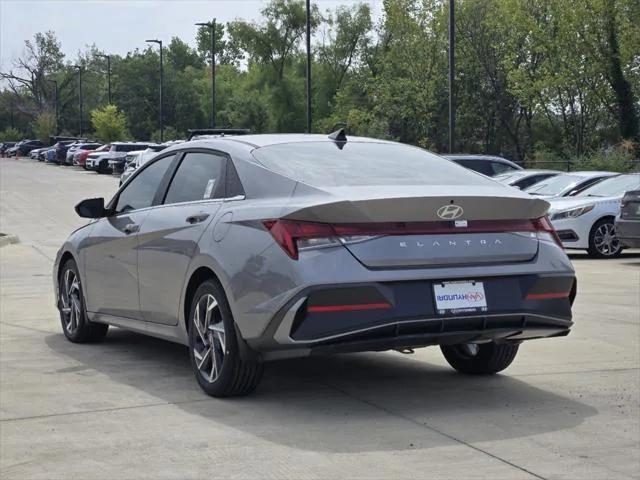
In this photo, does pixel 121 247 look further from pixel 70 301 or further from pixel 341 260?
pixel 341 260

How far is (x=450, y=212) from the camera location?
646cm

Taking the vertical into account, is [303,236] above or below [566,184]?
above

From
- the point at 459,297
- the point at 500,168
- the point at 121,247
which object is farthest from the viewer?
the point at 500,168

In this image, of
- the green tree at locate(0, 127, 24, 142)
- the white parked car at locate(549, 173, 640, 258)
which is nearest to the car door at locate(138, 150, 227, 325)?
the white parked car at locate(549, 173, 640, 258)

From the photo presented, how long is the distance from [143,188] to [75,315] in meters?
1.47

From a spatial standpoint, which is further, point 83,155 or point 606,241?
point 83,155

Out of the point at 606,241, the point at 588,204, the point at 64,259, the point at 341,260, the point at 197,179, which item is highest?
the point at 197,179

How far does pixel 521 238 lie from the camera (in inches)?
264

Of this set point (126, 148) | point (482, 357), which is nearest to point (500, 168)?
point (482, 357)

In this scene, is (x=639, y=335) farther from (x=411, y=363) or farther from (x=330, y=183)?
(x=330, y=183)

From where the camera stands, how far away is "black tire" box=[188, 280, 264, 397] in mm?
6664

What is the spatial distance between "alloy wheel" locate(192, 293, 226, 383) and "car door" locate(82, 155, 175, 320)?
1074 mm

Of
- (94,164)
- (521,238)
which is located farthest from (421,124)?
(521,238)

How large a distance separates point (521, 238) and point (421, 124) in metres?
68.5
